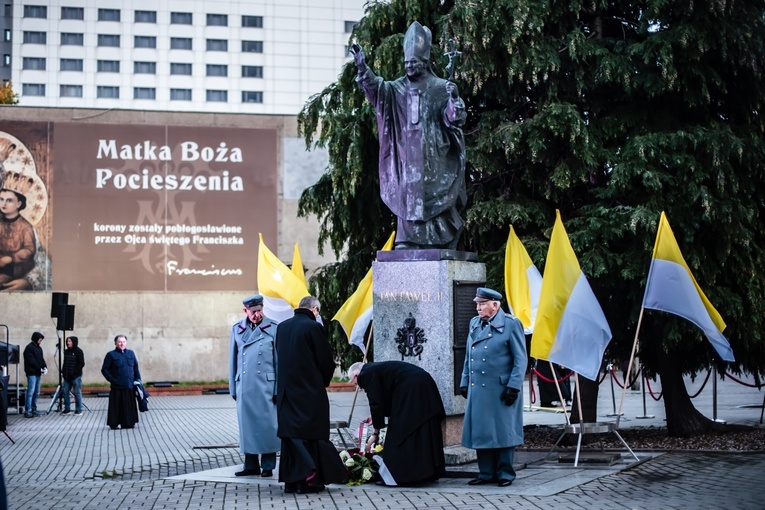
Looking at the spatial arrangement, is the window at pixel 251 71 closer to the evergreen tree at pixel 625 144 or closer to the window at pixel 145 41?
the window at pixel 145 41

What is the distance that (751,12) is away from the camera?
15008 millimetres

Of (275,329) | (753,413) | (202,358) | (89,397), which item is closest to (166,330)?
(202,358)

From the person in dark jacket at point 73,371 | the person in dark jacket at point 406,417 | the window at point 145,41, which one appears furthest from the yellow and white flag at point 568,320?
the window at point 145,41

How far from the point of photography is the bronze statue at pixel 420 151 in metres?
12.3

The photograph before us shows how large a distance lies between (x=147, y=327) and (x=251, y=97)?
189ft

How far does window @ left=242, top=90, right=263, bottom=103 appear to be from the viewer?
3600 inches

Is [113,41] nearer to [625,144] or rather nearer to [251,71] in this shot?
[251,71]

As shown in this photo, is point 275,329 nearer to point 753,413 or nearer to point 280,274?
point 280,274

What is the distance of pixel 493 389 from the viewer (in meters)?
10.9

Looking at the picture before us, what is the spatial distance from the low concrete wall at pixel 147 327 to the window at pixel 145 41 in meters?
58.9

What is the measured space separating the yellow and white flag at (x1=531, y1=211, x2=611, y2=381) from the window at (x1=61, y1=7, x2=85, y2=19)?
83749mm

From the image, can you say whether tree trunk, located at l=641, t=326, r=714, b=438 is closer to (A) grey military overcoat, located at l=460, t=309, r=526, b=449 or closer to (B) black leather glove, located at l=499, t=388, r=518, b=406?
(A) grey military overcoat, located at l=460, t=309, r=526, b=449

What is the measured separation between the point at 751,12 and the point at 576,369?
5.93 m

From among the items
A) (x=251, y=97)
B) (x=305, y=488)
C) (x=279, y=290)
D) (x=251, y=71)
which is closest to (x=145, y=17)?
(x=251, y=71)
